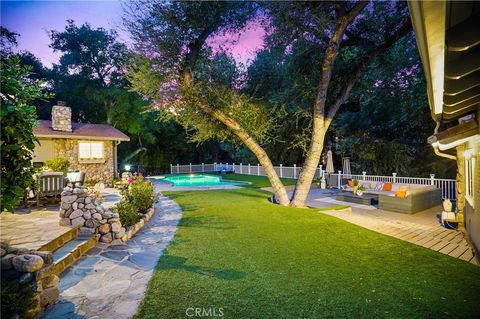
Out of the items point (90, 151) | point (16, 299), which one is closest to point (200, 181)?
point (90, 151)

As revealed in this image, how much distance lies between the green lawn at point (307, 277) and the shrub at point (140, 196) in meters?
2.17

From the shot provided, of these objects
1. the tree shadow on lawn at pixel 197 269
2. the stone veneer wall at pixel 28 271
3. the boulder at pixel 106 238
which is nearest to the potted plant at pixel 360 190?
the tree shadow on lawn at pixel 197 269

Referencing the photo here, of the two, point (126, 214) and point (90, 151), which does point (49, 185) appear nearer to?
point (126, 214)

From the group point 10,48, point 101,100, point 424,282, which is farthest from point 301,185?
point 10,48

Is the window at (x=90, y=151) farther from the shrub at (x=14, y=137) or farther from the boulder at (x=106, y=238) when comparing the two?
the shrub at (x=14, y=137)

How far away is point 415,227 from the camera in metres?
7.65

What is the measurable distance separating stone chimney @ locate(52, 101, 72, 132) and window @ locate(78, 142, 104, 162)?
3.99 feet

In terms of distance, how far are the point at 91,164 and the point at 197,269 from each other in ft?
48.1

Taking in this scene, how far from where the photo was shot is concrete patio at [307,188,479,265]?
5832 millimetres

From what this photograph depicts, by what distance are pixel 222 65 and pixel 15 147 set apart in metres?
8.65

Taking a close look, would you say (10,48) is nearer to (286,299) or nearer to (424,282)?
(286,299)

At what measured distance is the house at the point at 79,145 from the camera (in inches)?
583

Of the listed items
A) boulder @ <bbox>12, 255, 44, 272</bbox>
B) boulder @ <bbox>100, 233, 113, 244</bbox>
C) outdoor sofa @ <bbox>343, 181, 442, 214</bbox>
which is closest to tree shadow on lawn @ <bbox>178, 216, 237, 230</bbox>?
boulder @ <bbox>100, 233, 113, 244</bbox>

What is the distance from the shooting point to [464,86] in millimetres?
3203
